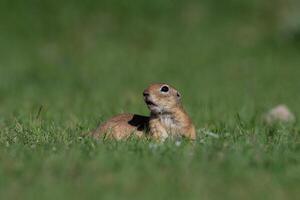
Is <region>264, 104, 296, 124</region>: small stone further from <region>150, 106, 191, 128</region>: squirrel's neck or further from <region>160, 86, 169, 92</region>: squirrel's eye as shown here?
<region>160, 86, 169, 92</region>: squirrel's eye

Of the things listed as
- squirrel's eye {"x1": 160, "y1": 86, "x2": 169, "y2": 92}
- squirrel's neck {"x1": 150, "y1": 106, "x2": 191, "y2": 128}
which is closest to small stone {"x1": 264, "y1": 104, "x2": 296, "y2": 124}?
squirrel's neck {"x1": 150, "y1": 106, "x2": 191, "y2": 128}

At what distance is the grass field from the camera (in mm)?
6465

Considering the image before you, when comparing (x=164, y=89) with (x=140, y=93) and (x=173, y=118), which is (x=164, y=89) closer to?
(x=173, y=118)

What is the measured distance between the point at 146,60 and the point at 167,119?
33.1 ft

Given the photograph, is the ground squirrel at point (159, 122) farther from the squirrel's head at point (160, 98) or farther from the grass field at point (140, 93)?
the grass field at point (140, 93)

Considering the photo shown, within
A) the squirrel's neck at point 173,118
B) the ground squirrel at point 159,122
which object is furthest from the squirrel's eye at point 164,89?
the squirrel's neck at point 173,118

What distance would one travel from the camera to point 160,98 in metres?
8.62

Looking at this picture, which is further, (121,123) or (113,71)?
(113,71)

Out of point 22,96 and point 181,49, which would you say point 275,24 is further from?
point 22,96

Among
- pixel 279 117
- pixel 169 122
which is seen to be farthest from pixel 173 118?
pixel 279 117

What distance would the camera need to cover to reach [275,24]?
20.7m

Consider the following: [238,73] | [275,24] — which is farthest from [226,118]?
[275,24]

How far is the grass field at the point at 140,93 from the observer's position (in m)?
6.46

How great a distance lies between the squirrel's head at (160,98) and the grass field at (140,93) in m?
0.53
